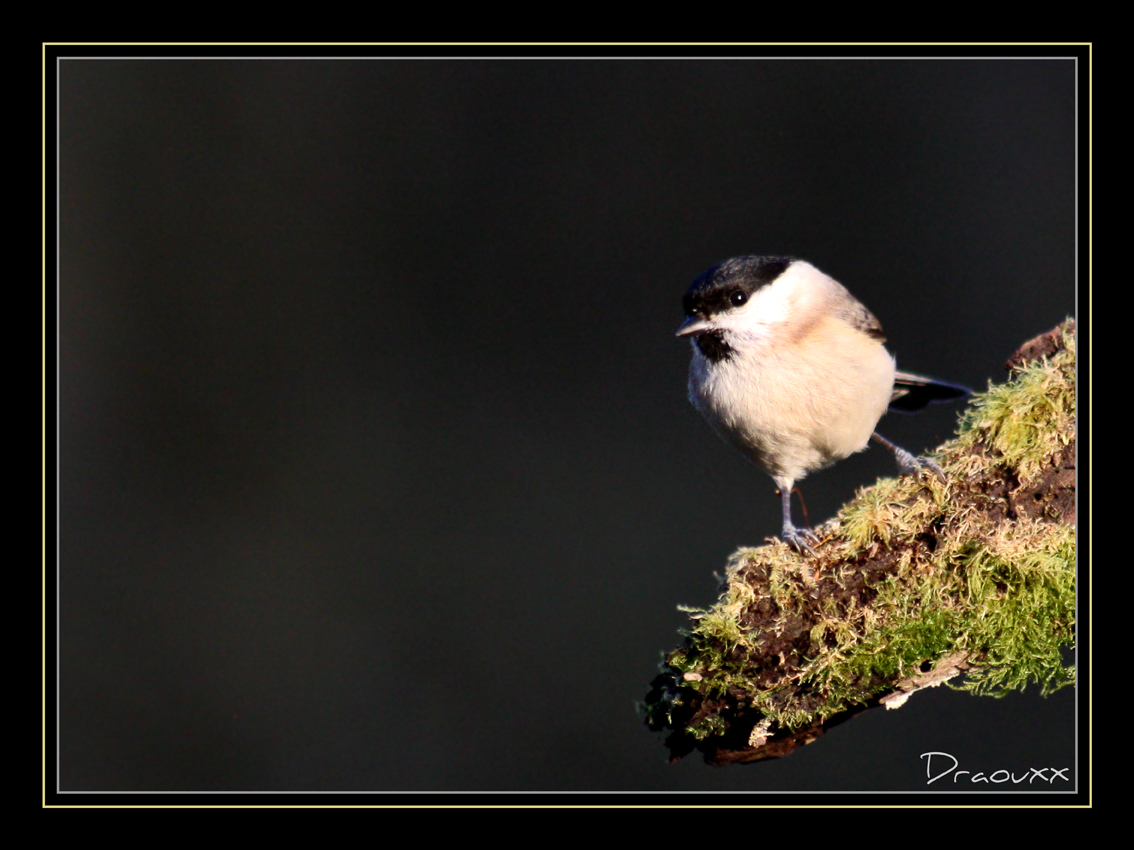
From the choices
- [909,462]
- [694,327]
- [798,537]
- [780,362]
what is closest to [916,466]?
[909,462]

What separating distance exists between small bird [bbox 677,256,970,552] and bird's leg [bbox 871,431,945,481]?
11 millimetres

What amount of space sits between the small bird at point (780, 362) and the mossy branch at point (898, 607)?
44 cm

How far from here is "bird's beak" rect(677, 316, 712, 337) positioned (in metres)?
2.28

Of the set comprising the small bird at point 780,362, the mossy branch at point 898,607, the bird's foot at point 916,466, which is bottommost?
the mossy branch at point 898,607

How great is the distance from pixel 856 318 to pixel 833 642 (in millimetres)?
1092

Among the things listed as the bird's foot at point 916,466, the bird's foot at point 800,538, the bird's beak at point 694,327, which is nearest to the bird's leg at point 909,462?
the bird's foot at point 916,466

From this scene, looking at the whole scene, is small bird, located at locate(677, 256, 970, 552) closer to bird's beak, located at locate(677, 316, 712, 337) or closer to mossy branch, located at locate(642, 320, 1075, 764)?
bird's beak, located at locate(677, 316, 712, 337)

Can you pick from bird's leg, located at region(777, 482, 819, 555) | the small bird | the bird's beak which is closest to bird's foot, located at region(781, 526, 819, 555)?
bird's leg, located at region(777, 482, 819, 555)

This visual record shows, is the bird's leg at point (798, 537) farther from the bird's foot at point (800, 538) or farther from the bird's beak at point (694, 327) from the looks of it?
the bird's beak at point (694, 327)

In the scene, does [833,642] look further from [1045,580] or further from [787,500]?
[787,500]

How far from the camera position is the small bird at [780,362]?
2.28 meters

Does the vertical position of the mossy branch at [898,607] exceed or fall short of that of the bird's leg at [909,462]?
it falls short

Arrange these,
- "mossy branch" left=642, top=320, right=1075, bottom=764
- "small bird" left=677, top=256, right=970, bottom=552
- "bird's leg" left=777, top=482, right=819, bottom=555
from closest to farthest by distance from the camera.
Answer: "mossy branch" left=642, top=320, right=1075, bottom=764
"bird's leg" left=777, top=482, right=819, bottom=555
"small bird" left=677, top=256, right=970, bottom=552

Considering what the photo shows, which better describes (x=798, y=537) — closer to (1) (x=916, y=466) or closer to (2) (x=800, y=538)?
(2) (x=800, y=538)
